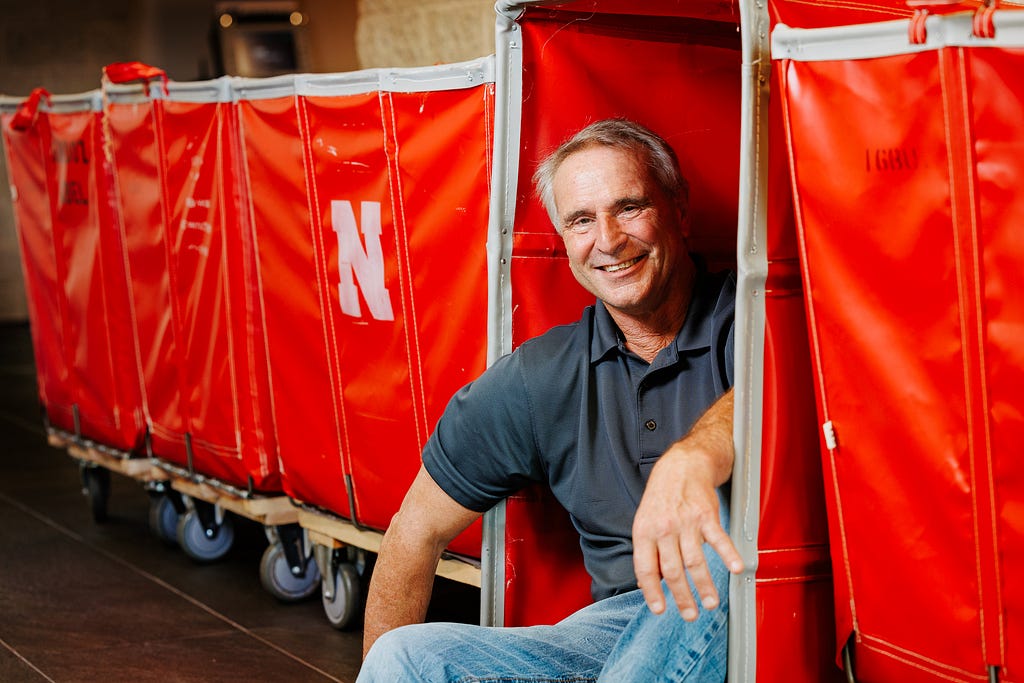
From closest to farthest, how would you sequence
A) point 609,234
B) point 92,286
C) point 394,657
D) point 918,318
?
point 918,318, point 394,657, point 609,234, point 92,286

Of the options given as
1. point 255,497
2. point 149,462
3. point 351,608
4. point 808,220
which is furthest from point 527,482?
point 149,462

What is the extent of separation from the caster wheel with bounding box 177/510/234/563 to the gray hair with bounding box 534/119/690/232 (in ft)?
8.94

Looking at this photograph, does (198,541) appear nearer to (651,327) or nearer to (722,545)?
(651,327)

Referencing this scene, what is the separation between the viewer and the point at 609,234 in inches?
105

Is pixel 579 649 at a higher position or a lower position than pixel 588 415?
lower

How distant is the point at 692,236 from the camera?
125 inches

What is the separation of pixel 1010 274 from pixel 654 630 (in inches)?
33.1

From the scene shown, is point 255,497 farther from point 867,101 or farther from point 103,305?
point 867,101

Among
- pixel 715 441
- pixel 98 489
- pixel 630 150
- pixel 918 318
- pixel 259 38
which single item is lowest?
pixel 98 489

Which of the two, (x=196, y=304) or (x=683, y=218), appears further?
(x=196, y=304)

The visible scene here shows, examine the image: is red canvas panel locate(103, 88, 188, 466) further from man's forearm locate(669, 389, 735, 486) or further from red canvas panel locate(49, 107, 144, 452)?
man's forearm locate(669, 389, 735, 486)

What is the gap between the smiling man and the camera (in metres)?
2.54

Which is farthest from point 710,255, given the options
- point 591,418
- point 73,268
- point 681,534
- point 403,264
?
point 73,268

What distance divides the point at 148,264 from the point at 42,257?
1053mm
